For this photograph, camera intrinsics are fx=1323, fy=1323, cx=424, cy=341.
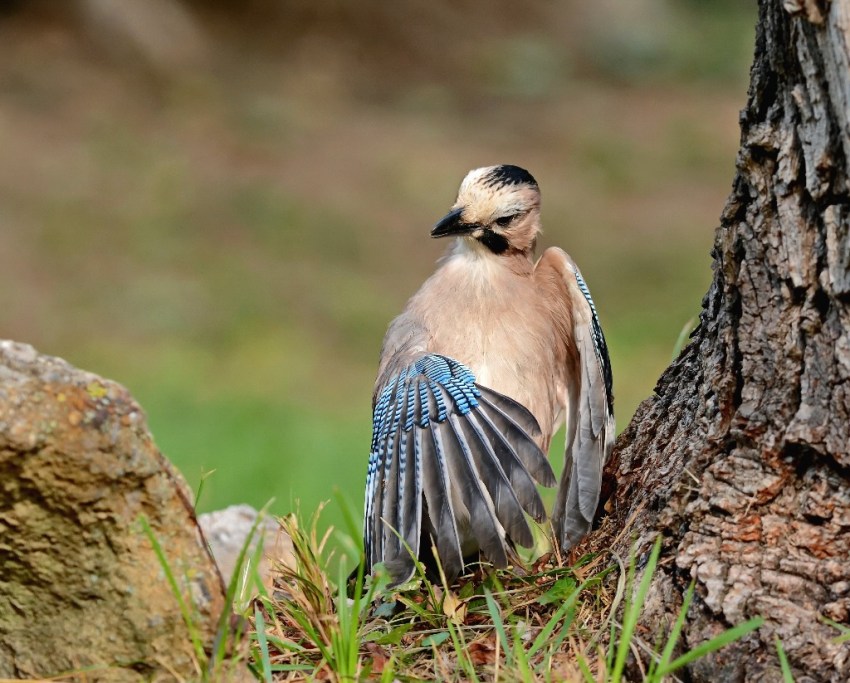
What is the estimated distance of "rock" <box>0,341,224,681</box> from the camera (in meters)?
2.15

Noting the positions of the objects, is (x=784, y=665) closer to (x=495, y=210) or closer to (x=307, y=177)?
(x=495, y=210)

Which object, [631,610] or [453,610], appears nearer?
[631,610]

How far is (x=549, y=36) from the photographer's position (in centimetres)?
1502

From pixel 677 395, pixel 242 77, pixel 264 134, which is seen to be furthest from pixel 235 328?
pixel 677 395

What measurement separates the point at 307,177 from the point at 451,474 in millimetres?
9319

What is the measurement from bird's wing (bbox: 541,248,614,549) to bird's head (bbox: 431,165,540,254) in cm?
14

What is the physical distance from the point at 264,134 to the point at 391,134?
4.17 feet

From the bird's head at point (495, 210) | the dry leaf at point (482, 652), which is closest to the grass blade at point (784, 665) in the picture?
the dry leaf at point (482, 652)

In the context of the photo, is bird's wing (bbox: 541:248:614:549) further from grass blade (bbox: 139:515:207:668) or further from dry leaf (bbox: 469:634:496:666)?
grass blade (bbox: 139:515:207:668)

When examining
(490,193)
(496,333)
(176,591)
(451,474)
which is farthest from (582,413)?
(176,591)

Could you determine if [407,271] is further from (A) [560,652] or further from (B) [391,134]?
(A) [560,652]

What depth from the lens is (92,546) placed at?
2.21 meters

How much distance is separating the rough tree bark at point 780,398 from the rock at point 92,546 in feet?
2.97

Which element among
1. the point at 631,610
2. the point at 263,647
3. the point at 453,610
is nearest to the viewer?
the point at 631,610
